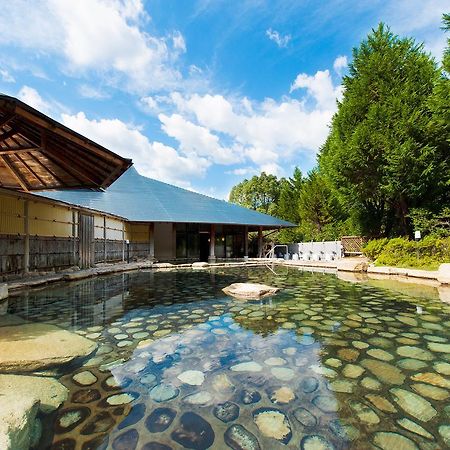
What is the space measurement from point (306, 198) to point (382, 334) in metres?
23.6

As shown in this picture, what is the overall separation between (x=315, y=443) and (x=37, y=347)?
2845 millimetres

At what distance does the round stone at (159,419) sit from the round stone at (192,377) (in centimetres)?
44

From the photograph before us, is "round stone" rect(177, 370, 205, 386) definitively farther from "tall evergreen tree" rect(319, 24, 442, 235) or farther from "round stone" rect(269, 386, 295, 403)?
"tall evergreen tree" rect(319, 24, 442, 235)

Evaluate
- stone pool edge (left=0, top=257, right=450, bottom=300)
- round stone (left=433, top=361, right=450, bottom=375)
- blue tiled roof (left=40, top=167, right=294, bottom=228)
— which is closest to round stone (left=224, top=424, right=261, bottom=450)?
round stone (left=433, top=361, right=450, bottom=375)

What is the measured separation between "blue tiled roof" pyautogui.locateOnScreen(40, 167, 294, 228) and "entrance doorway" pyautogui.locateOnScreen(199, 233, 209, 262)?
8.48ft

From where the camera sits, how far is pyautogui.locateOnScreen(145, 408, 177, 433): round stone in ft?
6.40

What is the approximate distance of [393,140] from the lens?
15.2 m

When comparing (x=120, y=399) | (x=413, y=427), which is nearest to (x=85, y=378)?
(x=120, y=399)

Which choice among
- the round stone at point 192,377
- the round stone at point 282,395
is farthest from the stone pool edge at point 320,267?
the round stone at point 282,395

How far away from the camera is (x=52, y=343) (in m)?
3.26

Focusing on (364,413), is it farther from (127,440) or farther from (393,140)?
(393,140)

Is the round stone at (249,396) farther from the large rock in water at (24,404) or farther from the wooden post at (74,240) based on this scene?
the wooden post at (74,240)

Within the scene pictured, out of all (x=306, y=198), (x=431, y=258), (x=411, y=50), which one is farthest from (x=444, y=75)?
(x=306, y=198)

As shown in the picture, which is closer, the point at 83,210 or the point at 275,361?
the point at 275,361
